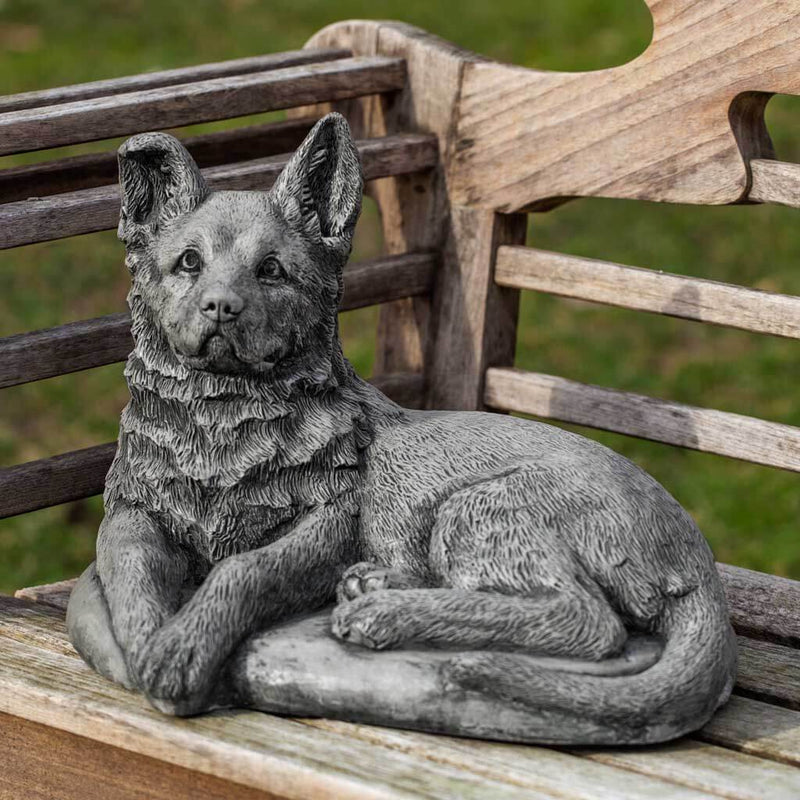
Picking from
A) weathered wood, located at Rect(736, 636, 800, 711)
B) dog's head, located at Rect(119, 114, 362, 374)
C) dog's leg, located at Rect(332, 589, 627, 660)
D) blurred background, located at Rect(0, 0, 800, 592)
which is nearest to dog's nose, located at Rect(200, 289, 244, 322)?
dog's head, located at Rect(119, 114, 362, 374)

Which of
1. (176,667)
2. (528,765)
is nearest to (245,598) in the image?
(176,667)

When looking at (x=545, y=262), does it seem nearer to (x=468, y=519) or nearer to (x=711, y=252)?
(x=468, y=519)

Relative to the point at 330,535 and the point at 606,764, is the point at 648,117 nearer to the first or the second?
the point at 330,535

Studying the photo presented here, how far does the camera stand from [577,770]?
6.11ft

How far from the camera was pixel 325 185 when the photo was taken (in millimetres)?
2115

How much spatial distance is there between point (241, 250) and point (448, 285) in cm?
105

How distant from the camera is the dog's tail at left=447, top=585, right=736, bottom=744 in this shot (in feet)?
6.14

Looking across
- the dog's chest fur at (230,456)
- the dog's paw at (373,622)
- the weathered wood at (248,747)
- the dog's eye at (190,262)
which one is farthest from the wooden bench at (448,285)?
the dog's eye at (190,262)

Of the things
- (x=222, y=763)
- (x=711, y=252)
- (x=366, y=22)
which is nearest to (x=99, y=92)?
(x=366, y=22)

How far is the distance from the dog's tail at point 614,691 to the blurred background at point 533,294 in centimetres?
191

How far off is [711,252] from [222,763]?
346 centimetres

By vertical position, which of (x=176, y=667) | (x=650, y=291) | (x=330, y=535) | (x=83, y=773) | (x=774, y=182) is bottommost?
(x=83, y=773)

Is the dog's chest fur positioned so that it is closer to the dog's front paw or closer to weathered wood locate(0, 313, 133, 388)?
the dog's front paw

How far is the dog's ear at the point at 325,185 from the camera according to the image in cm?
208
